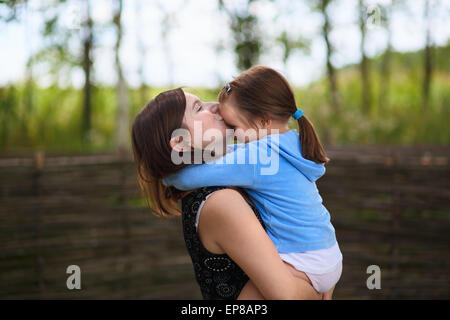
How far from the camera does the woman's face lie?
62.1 inches

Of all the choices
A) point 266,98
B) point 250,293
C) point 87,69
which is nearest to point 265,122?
point 266,98

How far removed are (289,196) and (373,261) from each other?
317cm

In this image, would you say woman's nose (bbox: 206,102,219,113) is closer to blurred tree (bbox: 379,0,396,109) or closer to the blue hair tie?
the blue hair tie

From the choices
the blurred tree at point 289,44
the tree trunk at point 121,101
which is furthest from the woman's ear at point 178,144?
the blurred tree at point 289,44

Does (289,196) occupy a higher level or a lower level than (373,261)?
higher

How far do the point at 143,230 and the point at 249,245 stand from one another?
3.18 metres

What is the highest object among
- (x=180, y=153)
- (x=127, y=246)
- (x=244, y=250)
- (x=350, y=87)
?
(x=350, y=87)

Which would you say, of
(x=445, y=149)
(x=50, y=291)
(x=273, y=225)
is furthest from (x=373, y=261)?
(x=445, y=149)

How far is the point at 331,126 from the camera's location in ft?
33.2

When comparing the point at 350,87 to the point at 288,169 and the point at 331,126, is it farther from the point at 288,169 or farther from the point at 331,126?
the point at 288,169

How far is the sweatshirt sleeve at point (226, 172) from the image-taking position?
1463 mm

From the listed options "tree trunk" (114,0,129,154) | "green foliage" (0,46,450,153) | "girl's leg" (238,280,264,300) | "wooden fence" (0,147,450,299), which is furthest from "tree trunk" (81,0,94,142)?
"girl's leg" (238,280,264,300)

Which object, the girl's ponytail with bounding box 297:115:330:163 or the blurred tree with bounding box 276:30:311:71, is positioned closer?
the girl's ponytail with bounding box 297:115:330:163

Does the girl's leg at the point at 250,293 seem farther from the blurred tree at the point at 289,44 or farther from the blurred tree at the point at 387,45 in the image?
the blurred tree at the point at 289,44
